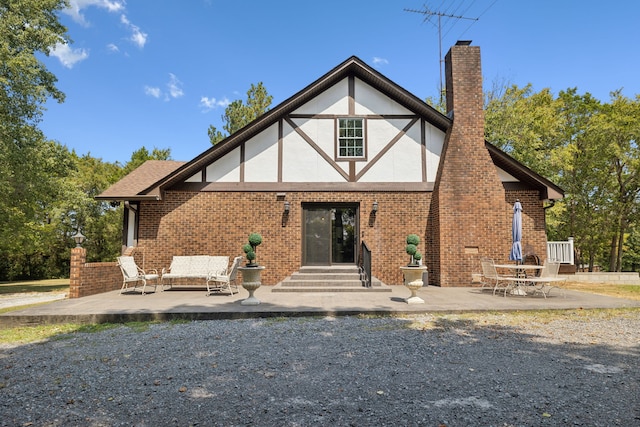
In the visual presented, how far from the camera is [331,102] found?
12.0m

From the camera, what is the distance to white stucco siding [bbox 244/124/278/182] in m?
11.7

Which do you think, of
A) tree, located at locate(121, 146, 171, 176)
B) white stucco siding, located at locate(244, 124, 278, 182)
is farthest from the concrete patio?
tree, located at locate(121, 146, 171, 176)

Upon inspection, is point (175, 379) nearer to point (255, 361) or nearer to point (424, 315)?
point (255, 361)

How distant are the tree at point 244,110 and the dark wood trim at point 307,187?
13.3 metres

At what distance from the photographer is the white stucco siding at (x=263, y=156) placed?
11664 mm

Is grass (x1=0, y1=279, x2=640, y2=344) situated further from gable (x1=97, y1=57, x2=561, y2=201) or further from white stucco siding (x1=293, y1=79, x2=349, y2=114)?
white stucco siding (x1=293, y1=79, x2=349, y2=114)

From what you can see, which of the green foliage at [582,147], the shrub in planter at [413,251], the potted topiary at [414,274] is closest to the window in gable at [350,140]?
the shrub in planter at [413,251]

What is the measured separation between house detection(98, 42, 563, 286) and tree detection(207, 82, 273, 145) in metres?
13.0

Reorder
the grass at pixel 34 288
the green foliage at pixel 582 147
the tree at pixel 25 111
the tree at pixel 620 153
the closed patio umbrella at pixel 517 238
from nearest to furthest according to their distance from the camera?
the closed patio umbrella at pixel 517 238
the tree at pixel 25 111
the grass at pixel 34 288
the green foliage at pixel 582 147
the tree at pixel 620 153

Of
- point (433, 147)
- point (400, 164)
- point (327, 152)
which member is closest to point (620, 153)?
point (433, 147)

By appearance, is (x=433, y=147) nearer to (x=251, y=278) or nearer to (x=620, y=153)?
(x=251, y=278)

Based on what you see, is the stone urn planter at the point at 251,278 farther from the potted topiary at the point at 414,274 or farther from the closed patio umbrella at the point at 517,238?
the closed patio umbrella at the point at 517,238

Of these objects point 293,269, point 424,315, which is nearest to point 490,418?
point 424,315

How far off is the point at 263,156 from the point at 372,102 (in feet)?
13.5
